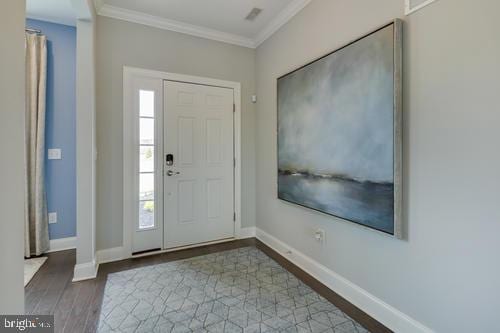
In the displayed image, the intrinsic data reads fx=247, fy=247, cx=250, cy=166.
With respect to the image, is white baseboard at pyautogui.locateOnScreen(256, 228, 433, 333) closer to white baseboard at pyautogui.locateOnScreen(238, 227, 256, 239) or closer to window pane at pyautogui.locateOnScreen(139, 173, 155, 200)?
white baseboard at pyautogui.locateOnScreen(238, 227, 256, 239)

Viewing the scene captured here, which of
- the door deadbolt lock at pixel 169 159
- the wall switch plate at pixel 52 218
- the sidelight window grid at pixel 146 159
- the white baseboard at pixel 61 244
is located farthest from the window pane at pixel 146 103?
the white baseboard at pixel 61 244

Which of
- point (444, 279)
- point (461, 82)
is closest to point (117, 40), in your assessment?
point (461, 82)

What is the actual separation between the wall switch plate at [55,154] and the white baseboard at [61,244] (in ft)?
3.33

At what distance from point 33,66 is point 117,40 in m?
1.02

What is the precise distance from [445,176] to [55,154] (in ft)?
12.7

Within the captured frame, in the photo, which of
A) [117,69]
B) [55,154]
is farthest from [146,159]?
[55,154]

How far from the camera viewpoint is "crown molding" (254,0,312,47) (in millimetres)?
2590

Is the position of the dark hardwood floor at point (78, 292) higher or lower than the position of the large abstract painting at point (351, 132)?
lower

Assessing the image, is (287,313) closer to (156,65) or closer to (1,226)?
(1,226)

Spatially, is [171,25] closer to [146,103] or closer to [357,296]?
[146,103]

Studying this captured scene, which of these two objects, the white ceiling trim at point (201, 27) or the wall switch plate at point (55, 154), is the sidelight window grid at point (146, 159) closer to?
the white ceiling trim at point (201, 27)

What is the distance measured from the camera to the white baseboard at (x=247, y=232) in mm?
3505

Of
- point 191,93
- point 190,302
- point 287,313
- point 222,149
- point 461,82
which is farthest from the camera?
point 222,149

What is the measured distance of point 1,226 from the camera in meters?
0.77
